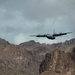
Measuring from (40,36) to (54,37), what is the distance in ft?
12.3

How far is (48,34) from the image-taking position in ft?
314

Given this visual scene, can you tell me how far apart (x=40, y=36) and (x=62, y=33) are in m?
5.59

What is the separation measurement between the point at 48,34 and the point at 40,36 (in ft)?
9.18

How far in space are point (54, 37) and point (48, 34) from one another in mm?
1829

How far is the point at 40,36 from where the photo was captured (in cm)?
9394

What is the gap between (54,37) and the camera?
95062 millimetres

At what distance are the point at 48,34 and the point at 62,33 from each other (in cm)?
425

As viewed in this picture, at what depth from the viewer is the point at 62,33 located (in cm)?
9325

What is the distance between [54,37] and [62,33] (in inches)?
111
